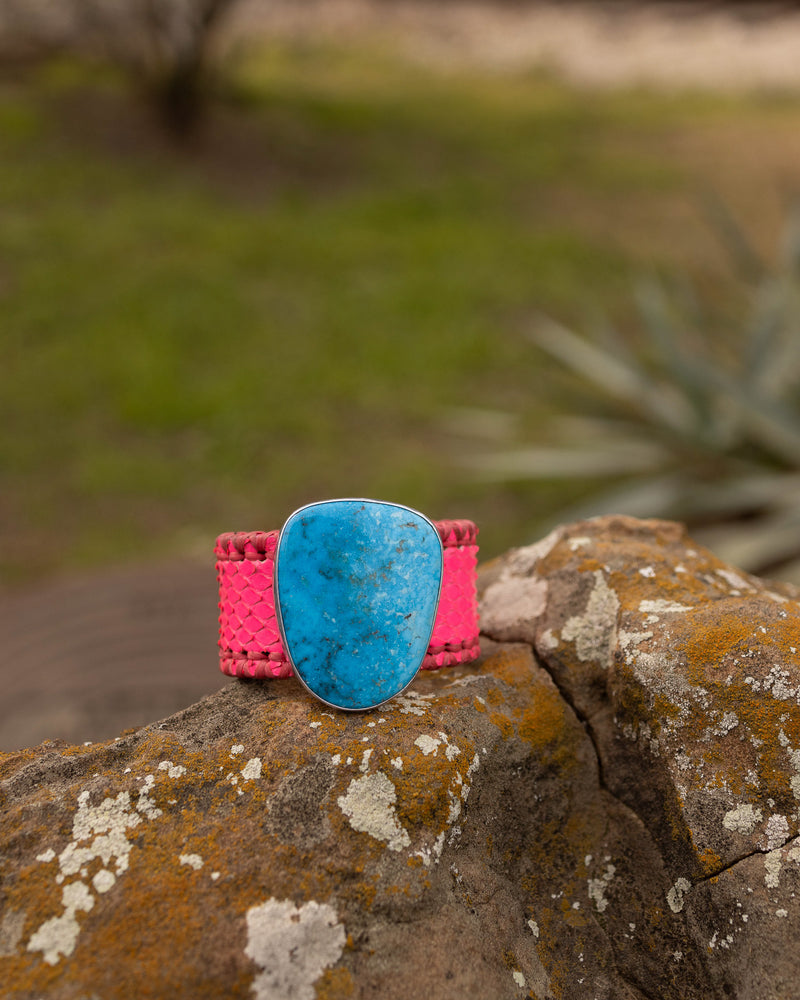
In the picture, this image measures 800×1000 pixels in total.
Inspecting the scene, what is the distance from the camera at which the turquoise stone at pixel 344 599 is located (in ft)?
4.35

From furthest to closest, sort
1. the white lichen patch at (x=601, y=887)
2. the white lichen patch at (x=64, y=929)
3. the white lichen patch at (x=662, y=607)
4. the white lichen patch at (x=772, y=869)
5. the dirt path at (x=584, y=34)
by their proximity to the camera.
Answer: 1. the dirt path at (x=584, y=34)
2. the white lichen patch at (x=662, y=607)
3. the white lichen patch at (x=601, y=887)
4. the white lichen patch at (x=772, y=869)
5. the white lichen patch at (x=64, y=929)

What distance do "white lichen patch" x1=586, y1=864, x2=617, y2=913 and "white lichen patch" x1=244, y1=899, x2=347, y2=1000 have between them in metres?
0.38

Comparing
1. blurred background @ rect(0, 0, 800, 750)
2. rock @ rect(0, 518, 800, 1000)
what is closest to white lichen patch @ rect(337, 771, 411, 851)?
rock @ rect(0, 518, 800, 1000)

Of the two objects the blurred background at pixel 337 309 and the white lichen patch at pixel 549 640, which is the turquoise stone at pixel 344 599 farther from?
the blurred background at pixel 337 309

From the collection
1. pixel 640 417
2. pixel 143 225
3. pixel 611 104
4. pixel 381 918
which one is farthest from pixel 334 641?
pixel 611 104

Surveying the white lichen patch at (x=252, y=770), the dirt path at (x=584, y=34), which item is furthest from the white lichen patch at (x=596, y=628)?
the dirt path at (x=584, y=34)

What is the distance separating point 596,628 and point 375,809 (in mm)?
481

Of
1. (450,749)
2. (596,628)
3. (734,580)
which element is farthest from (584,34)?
(450,749)

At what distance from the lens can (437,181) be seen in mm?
8672

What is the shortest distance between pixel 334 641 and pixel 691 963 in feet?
2.03

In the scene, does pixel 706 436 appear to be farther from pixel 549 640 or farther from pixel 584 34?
pixel 584 34

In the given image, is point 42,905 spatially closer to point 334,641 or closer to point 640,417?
point 334,641

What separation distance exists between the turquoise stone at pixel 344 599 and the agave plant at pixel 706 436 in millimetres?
2643

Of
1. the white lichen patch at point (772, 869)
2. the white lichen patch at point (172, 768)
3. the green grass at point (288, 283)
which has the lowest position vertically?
the green grass at point (288, 283)
